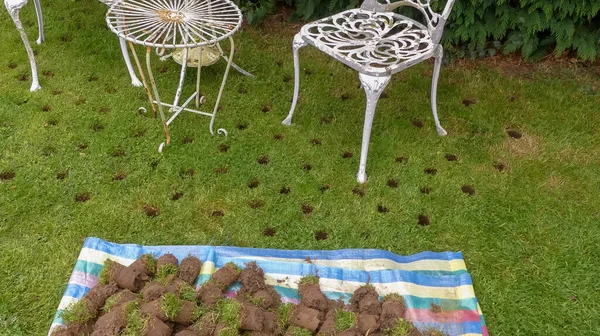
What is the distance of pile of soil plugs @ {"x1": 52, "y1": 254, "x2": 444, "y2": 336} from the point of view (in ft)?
5.87

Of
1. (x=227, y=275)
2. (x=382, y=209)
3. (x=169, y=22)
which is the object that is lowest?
(x=382, y=209)

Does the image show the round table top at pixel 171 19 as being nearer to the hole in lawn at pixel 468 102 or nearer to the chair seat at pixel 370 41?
the chair seat at pixel 370 41

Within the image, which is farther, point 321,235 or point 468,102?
point 468,102

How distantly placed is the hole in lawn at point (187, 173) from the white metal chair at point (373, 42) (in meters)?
0.75

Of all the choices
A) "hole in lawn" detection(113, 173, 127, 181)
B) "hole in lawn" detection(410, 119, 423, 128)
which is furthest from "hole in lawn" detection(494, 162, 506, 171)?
"hole in lawn" detection(113, 173, 127, 181)

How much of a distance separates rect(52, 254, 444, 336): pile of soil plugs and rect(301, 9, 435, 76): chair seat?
1072mm

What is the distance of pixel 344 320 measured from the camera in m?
1.87

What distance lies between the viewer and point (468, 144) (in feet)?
9.91

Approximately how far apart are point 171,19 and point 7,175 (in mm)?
1160

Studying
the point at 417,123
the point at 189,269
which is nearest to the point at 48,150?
the point at 189,269

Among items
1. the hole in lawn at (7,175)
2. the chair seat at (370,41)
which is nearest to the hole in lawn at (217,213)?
the chair seat at (370,41)

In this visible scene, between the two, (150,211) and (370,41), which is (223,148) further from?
(370,41)

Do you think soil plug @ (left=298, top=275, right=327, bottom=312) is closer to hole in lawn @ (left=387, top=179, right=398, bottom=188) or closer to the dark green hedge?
hole in lawn @ (left=387, top=179, right=398, bottom=188)

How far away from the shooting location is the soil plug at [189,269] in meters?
2.04
